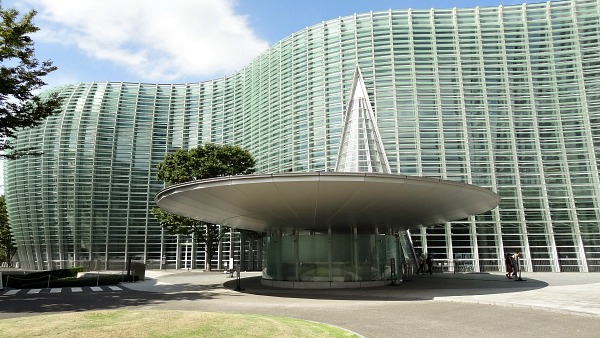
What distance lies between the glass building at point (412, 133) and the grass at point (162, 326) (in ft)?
115

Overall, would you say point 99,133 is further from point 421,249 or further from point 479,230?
point 479,230

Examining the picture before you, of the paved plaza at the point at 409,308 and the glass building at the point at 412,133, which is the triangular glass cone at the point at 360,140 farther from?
the paved plaza at the point at 409,308

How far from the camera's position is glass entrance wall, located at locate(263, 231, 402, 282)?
22391 millimetres

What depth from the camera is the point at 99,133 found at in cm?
6144

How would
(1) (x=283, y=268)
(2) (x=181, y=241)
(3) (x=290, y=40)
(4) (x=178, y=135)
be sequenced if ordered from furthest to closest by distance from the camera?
(4) (x=178, y=135), (2) (x=181, y=241), (3) (x=290, y=40), (1) (x=283, y=268)

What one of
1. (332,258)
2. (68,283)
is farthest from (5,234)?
(332,258)

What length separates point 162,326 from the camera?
9781 millimetres

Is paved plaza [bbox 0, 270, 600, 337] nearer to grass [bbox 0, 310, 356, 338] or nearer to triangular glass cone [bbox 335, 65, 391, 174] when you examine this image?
grass [bbox 0, 310, 356, 338]

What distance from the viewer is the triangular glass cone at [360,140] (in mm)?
41312

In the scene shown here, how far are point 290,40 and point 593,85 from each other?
113 feet

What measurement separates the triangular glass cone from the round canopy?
18.1m

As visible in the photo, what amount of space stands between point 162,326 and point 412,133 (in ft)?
129

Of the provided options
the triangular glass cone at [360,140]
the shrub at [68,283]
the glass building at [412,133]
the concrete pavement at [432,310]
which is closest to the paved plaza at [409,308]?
the concrete pavement at [432,310]

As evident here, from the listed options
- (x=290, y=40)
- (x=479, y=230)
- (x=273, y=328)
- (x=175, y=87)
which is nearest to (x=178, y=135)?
(x=175, y=87)
